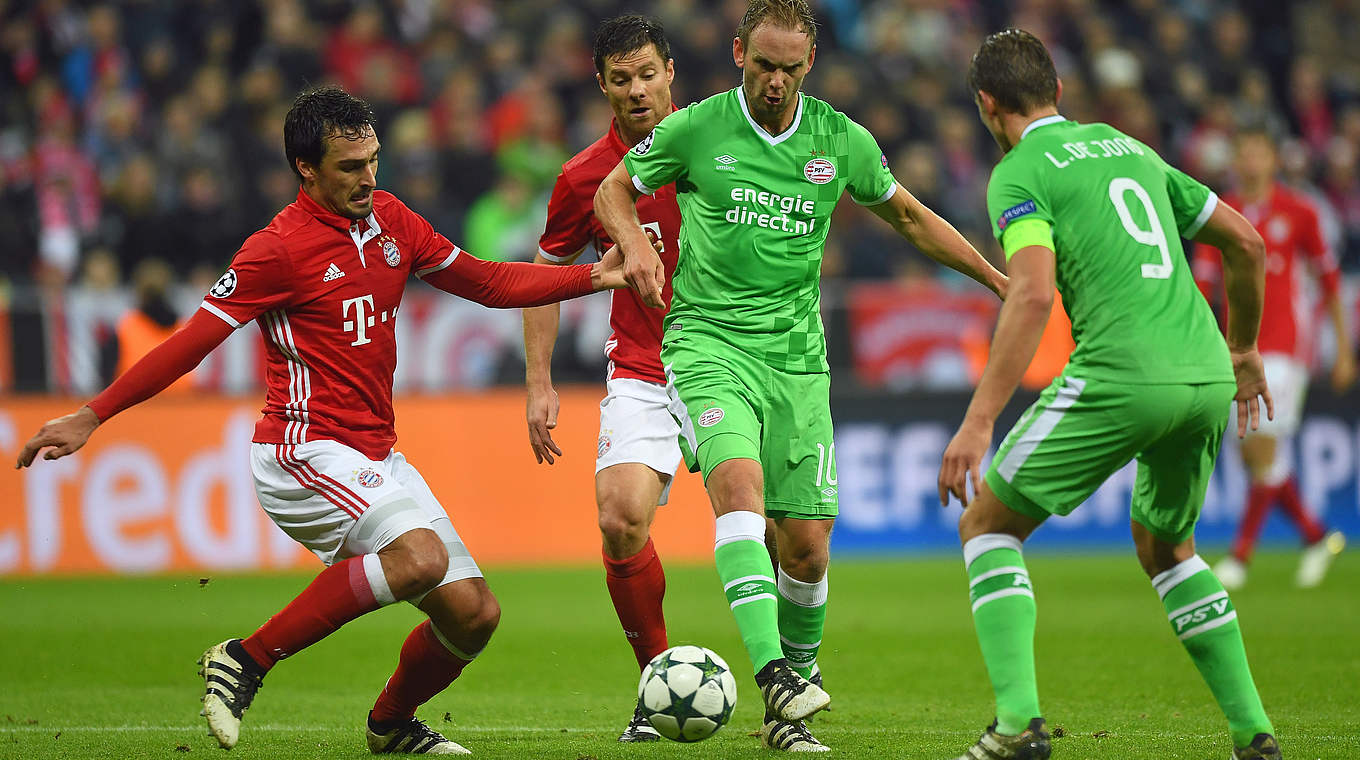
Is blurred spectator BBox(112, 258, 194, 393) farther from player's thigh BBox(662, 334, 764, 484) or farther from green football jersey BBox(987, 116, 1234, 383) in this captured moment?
green football jersey BBox(987, 116, 1234, 383)

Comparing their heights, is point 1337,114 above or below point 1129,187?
above

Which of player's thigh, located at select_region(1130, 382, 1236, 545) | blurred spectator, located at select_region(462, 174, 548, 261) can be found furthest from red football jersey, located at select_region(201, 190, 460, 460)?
blurred spectator, located at select_region(462, 174, 548, 261)

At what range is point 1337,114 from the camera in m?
18.2

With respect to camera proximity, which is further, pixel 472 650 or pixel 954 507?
pixel 954 507

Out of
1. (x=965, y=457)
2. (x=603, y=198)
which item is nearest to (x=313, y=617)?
(x=603, y=198)

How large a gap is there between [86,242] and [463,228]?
10.9ft

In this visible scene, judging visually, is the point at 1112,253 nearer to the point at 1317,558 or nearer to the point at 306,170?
the point at 306,170

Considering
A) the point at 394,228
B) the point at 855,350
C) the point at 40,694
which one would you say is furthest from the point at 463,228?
the point at 394,228

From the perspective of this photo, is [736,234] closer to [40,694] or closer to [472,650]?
[472,650]

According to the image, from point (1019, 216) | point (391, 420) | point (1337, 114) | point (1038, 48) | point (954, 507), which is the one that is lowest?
point (954, 507)

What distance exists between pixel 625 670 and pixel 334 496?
292 centimetres

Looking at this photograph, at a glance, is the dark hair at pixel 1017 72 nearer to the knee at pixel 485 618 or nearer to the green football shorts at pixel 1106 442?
the green football shorts at pixel 1106 442

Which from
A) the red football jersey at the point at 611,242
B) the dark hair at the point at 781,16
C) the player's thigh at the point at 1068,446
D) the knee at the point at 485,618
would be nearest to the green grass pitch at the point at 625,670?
the knee at the point at 485,618

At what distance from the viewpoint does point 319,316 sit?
5.45 metres
